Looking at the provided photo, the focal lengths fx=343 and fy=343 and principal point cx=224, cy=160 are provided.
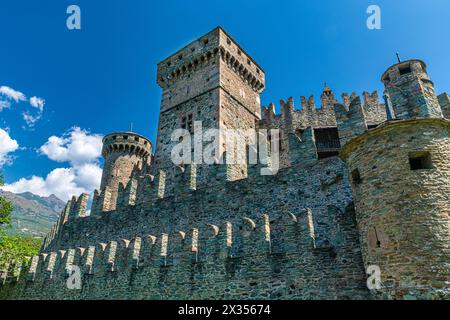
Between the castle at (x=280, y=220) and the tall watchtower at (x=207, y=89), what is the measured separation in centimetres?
11

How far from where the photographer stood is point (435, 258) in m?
6.34

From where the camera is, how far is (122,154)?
96.9ft

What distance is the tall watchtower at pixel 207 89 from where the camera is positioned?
21328 mm

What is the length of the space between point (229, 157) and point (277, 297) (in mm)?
7045

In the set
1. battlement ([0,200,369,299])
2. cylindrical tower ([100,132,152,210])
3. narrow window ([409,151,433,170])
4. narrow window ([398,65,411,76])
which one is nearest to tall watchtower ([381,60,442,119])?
narrow window ([409,151,433,170])

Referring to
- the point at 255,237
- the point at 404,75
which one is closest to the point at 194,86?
the point at 404,75

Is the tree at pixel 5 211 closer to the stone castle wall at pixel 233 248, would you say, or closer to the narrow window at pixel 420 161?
the stone castle wall at pixel 233 248

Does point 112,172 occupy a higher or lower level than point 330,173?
higher

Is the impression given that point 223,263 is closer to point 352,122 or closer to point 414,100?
point 352,122

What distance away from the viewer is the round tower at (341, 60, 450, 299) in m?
6.38

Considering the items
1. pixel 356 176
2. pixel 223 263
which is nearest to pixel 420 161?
pixel 356 176

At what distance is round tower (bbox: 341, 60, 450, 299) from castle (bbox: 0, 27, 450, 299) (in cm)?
2

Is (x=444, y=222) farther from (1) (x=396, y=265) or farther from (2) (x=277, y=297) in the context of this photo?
(2) (x=277, y=297)

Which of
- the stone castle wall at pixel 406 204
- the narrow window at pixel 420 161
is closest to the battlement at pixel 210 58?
the stone castle wall at pixel 406 204
